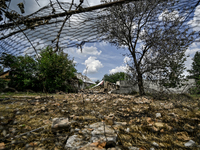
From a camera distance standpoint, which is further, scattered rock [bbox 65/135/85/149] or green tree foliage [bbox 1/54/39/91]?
green tree foliage [bbox 1/54/39/91]

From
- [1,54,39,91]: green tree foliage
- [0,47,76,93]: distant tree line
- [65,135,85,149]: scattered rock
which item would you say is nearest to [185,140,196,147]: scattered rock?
[65,135,85,149]: scattered rock

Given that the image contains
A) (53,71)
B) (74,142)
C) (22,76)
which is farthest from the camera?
(53,71)

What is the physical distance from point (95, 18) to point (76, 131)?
1815 mm

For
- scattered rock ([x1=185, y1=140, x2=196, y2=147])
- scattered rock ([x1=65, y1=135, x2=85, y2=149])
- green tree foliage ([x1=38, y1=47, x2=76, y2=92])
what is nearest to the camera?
scattered rock ([x1=65, y1=135, x2=85, y2=149])

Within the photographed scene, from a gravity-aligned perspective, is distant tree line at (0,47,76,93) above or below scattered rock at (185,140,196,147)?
above

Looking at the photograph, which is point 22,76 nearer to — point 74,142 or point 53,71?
point 53,71

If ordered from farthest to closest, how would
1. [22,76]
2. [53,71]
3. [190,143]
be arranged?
1. [53,71]
2. [22,76]
3. [190,143]

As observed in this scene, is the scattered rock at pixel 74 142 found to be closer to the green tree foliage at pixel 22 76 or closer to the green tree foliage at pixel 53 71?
the green tree foliage at pixel 53 71

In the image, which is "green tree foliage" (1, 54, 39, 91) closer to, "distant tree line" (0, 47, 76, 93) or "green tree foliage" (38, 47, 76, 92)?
"distant tree line" (0, 47, 76, 93)

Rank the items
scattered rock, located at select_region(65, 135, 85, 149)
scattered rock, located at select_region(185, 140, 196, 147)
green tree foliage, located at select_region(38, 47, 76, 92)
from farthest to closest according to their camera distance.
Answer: green tree foliage, located at select_region(38, 47, 76, 92)
scattered rock, located at select_region(185, 140, 196, 147)
scattered rock, located at select_region(65, 135, 85, 149)

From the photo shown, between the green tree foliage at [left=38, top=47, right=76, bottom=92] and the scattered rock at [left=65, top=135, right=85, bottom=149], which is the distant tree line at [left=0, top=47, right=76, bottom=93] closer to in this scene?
the green tree foliage at [left=38, top=47, right=76, bottom=92]

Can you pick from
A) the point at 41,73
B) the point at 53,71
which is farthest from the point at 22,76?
the point at 53,71

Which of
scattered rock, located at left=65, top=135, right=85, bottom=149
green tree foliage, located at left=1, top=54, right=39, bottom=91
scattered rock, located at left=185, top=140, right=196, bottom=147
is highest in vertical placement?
green tree foliage, located at left=1, top=54, right=39, bottom=91

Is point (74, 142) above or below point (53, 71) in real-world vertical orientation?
below
